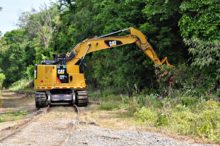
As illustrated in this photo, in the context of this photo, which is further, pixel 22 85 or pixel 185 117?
pixel 22 85

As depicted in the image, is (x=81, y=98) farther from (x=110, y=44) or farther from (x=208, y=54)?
(x=208, y=54)

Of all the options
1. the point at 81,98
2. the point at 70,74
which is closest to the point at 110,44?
the point at 70,74

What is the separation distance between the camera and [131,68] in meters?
37.3

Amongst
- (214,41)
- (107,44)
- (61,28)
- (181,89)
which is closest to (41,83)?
(107,44)

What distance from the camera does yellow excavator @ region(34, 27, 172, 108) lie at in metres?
31.5

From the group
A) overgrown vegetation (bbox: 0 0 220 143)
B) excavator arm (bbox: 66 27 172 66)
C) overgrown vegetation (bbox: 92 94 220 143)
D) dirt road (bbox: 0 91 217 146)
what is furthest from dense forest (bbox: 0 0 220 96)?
dirt road (bbox: 0 91 217 146)

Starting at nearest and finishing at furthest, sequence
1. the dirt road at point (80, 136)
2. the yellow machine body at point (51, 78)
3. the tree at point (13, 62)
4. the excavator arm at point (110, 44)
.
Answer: the dirt road at point (80, 136) < the yellow machine body at point (51, 78) < the excavator arm at point (110, 44) < the tree at point (13, 62)

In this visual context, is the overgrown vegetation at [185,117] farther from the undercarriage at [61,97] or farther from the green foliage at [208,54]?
the undercarriage at [61,97]

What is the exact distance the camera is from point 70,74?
1252 inches

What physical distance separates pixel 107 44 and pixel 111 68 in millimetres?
17247

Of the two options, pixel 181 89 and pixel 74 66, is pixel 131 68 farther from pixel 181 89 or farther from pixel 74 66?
pixel 181 89

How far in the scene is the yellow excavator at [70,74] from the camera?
31.5 m

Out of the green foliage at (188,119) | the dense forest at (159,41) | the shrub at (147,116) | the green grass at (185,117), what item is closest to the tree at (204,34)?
the dense forest at (159,41)

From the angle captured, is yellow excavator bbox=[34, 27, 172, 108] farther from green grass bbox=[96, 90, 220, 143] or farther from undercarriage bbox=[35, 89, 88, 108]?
green grass bbox=[96, 90, 220, 143]
